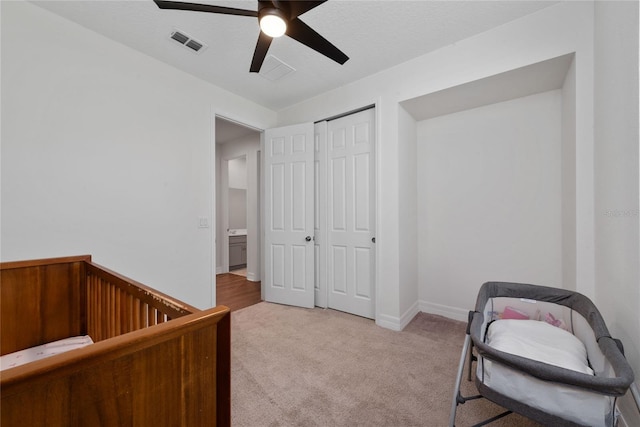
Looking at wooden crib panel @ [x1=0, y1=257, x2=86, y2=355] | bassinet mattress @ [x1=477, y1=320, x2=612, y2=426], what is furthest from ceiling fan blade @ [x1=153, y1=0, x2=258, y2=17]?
bassinet mattress @ [x1=477, y1=320, x2=612, y2=426]

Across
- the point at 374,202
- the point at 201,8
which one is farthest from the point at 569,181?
the point at 201,8

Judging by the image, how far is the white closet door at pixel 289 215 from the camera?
3.18m

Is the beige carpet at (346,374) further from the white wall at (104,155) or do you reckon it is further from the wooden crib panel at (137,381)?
the white wall at (104,155)

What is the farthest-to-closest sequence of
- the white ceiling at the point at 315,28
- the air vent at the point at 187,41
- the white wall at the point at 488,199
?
1. the white wall at the point at 488,199
2. the air vent at the point at 187,41
3. the white ceiling at the point at 315,28

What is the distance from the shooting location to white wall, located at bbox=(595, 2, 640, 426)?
120cm

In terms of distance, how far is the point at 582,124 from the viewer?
1795mm

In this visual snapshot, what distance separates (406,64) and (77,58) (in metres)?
2.77

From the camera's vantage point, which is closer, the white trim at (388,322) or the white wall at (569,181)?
the white wall at (569,181)

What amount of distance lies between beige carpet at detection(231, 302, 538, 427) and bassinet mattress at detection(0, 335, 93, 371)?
0.97m

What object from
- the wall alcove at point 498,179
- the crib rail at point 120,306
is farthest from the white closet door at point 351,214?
the crib rail at point 120,306

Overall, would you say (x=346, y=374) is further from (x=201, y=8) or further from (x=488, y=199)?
(x=201, y=8)

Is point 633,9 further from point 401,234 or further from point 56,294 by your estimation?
point 56,294

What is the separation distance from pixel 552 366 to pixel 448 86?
7.12ft

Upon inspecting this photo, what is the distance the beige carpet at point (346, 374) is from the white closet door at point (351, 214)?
327mm
